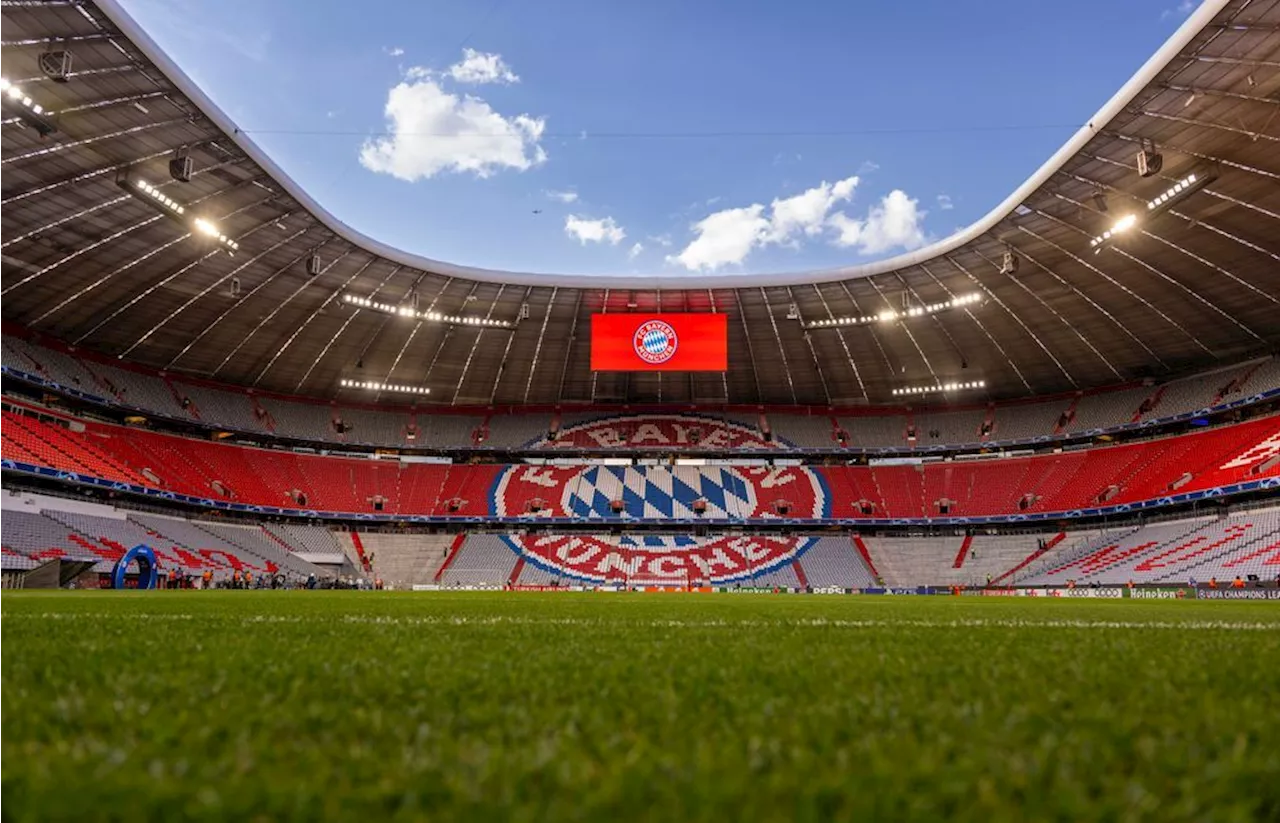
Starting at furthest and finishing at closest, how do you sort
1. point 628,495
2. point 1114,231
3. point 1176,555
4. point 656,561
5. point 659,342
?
point 628,495 < point 656,561 < point 659,342 < point 1176,555 < point 1114,231

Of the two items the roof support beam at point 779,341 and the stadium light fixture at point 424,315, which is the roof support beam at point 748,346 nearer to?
the roof support beam at point 779,341

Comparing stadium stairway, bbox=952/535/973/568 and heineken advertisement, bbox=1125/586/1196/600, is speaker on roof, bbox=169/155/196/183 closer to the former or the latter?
heineken advertisement, bbox=1125/586/1196/600

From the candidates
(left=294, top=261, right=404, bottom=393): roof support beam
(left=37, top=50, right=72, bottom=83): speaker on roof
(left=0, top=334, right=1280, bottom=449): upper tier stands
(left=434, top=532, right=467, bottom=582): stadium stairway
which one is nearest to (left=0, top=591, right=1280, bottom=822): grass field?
(left=37, top=50, right=72, bottom=83): speaker on roof

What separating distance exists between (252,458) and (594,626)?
46.2 meters

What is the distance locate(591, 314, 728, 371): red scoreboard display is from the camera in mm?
37406

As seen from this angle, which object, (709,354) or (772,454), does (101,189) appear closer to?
(709,354)

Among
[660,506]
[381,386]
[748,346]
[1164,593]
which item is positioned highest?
[748,346]

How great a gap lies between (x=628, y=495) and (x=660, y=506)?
222 cm

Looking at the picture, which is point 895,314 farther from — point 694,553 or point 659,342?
point 694,553

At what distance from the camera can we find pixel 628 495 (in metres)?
50.5

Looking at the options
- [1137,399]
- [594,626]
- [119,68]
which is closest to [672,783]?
[594,626]

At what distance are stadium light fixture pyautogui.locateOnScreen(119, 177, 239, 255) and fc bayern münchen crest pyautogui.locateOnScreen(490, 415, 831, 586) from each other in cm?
2402

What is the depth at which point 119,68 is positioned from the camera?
2119 cm

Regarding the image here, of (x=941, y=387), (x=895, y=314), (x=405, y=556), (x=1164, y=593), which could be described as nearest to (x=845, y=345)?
(x=895, y=314)
